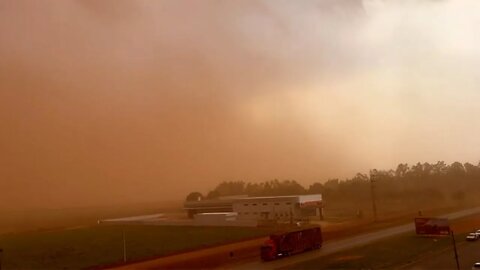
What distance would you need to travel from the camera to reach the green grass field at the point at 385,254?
30578 millimetres

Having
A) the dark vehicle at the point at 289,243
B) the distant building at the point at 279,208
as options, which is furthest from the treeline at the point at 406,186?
the dark vehicle at the point at 289,243

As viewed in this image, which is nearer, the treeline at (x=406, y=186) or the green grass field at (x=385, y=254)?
the green grass field at (x=385, y=254)

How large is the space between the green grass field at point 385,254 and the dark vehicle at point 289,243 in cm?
301

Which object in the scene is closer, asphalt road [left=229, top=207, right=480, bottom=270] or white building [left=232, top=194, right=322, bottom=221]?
asphalt road [left=229, top=207, right=480, bottom=270]

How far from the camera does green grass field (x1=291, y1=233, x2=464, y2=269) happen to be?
100ft

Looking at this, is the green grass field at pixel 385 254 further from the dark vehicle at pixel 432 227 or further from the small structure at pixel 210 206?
the small structure at pixel 210 206

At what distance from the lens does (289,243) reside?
3606 centimetres

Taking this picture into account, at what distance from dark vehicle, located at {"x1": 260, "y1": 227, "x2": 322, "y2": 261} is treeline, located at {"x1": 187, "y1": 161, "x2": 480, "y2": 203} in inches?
1335

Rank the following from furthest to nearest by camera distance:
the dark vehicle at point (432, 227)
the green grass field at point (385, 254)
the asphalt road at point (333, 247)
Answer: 1. the dark vehicle at point (432, 227)
2. the asphalt road at point (333, 247)
3. the green grass field at point (385, 254)

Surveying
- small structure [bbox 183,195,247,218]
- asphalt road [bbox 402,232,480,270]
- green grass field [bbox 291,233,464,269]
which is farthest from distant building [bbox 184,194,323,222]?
asphalt road [bbox 402,232,480,270]

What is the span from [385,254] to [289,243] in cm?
749

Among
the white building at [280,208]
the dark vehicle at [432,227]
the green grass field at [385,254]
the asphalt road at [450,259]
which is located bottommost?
the asphalt road at [450,259]

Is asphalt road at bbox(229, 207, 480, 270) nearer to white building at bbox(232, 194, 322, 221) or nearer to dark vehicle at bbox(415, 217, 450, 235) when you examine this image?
dark vehicle at bbox(415, 217, 450, 235)

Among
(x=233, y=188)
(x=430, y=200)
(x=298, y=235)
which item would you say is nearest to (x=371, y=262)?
(x=298, y=235)
